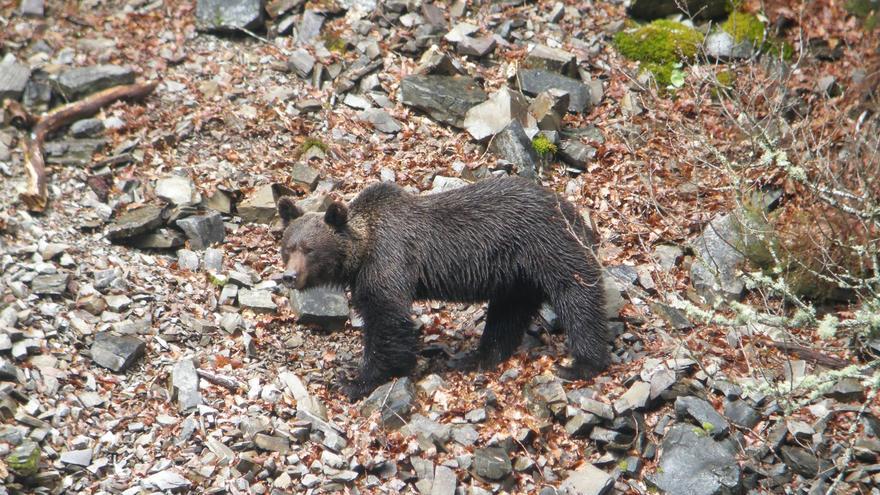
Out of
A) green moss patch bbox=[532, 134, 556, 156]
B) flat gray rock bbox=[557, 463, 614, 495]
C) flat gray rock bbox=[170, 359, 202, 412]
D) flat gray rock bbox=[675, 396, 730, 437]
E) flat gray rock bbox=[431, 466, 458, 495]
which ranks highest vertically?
green moss patch bbox=[532, 134, 556, 156]

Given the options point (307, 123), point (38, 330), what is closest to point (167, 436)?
point (38, 330)

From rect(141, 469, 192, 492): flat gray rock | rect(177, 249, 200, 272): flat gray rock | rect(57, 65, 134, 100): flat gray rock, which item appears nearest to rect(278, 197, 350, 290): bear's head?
rect(177, 249, 200, 272): flat gray rock

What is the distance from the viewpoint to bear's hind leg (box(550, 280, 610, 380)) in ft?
31.9

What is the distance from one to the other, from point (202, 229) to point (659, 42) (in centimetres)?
793

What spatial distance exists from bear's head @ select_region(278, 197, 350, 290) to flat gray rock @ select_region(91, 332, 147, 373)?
195 centimetres

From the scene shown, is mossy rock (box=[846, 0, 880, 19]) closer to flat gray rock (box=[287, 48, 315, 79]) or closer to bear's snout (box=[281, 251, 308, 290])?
flat gray rock (box=[287, 48, 315, 79])

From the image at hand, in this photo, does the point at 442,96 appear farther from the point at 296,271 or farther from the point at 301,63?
the point at 296,271

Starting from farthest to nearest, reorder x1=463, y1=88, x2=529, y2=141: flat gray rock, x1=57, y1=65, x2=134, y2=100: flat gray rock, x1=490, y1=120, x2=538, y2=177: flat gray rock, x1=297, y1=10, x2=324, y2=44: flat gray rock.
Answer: x1=297, y1=10, x2=324, y2=44: flat gray rock → x1=57, y1=65, x2=134, y2=100: flat gray rock → x1=463, y1=88, x2=529, y2=141: flat gray rock → x1=490, y1=120, x2=538, y2=177: flat gray rock

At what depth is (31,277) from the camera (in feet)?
35.9

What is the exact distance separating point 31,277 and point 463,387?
5.42 metres

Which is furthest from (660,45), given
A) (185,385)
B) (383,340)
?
(185,385)

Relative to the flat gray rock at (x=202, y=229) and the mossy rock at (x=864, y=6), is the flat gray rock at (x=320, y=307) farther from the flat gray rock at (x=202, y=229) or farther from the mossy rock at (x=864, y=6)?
the mossy rock at (x=864, y=6)

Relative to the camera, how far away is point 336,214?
9992 mm

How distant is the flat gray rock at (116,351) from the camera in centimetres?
1007
